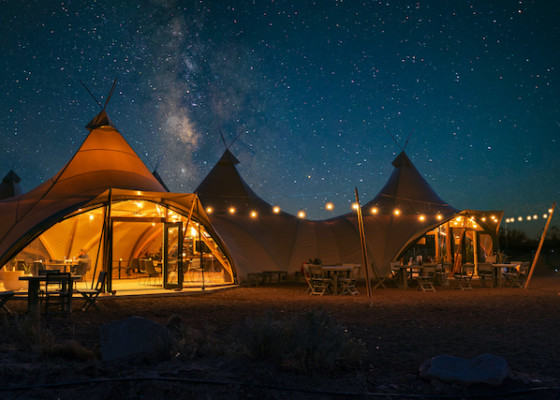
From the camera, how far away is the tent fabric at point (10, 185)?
29178 millimetres

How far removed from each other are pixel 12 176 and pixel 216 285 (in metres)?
21.9

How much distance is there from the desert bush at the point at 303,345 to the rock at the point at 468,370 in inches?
27.5

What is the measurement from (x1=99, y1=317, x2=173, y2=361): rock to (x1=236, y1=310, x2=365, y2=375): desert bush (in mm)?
769

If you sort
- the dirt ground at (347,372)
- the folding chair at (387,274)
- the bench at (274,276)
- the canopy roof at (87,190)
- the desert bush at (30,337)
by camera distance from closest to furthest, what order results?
the dirt ground at (347,372), the desert bush at (30,337), the canopy roof at (87,190), the folding chair at (387,274), the bench at (274,276)

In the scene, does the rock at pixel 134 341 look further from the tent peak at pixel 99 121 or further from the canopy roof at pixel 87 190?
the tent peak at pixel 99 121

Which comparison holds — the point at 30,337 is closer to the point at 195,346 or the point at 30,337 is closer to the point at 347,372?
the point at 195,346

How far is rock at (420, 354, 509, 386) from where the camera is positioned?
A: 12.7 feet

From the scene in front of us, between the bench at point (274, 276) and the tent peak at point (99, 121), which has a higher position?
the tent peak at point (99, 121)

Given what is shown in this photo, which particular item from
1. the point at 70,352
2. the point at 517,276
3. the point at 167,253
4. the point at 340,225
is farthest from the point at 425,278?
the point at 70,352

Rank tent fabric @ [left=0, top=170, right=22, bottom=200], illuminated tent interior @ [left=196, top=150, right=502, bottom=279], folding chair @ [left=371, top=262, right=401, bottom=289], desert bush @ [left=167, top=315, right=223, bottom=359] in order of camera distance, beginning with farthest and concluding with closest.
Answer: tent fabric @ [left=0, top=170, right=22, bottom=200]
illuminated tent interior @ [left=196, top=150, right=502, bottom=279]
folding chair @ [left=371, top=262, right=401, bottom=289]
desert bush @ [left=167, top=315, right=223, bottom=359]

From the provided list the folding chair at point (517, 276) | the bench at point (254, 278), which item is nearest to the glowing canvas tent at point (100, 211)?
the bench at point (254, 278)

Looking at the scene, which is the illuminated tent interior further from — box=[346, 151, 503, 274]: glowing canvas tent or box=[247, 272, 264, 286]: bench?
box=[247, 272, 264, 286]: bench

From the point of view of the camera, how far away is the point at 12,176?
29.9 m

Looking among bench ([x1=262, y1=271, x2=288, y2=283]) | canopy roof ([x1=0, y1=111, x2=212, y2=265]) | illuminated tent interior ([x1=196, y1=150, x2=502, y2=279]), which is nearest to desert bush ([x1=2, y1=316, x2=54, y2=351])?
canopy roof ([x1=0, y1=111, x2=212, y2=265])
